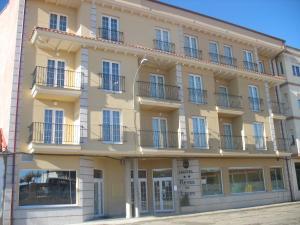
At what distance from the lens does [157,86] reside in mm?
22875

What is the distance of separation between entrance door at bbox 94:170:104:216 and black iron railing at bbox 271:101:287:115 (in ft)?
52.8

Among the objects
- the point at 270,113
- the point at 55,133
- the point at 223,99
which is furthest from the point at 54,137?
the point at 270,113

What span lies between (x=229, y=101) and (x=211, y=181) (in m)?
6.36

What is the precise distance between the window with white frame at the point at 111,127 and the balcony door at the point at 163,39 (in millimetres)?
6180

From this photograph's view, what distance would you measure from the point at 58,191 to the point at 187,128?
927cm

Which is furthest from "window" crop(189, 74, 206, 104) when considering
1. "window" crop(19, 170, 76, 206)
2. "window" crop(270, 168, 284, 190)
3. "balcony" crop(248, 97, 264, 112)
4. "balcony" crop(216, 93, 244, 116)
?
"window" crop(19, 170, 76, 206)

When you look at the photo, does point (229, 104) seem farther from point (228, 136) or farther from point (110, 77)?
point (110, 77)

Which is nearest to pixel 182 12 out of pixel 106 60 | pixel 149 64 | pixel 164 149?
pixel 149 64

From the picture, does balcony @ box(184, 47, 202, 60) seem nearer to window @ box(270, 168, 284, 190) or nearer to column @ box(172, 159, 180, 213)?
column @ box(172, 159, 180, 213)

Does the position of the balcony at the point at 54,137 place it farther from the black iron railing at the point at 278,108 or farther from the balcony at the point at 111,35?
the black iron railing at the point at 278,108

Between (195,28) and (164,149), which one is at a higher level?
(195,28)

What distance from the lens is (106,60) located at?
20469mm

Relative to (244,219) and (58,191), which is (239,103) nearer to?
(244,219)

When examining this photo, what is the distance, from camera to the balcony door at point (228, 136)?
973 inches
